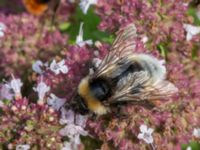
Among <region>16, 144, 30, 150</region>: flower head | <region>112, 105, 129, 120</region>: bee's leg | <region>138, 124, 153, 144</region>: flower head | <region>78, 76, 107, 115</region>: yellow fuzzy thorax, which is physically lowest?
<region>16, 144, 30, 150</region>: flower head

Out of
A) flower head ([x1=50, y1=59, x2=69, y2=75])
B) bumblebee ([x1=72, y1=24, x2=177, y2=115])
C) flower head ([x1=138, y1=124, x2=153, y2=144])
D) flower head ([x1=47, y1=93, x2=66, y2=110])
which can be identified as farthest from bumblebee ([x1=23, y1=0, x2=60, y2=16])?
flower head ([x1=138, y1=124, x2=153, y2=144])

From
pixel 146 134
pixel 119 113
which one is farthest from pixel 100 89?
pixel 146 134

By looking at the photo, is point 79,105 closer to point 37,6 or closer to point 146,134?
point 146,134

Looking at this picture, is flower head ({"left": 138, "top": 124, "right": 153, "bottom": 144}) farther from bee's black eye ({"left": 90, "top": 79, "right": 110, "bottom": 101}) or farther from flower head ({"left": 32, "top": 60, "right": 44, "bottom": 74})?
flower head ({"left": 32, "top": 60, "right": 44, "bottom": 74})

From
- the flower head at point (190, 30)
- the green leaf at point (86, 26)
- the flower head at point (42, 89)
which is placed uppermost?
the green leaf at point (86, 26)

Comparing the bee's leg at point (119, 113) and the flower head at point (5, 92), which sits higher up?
the flower head at point (5, 92)

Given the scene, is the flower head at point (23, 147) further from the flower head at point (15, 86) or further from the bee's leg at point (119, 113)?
the bee's leg at point (119, 113)

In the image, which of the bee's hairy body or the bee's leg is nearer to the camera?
the bee's hairy body

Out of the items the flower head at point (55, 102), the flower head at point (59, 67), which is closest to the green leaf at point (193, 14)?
the flower head at point (59, 67)
